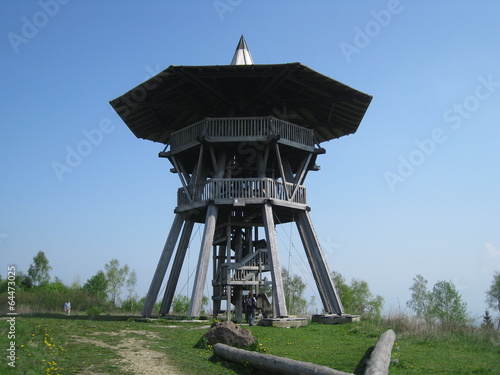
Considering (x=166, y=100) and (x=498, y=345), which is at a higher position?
(x=166, y=100)

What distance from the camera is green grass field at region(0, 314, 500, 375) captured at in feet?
30.8

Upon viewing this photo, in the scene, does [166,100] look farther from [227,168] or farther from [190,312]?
[190,312]

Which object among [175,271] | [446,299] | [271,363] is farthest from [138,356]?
[446,299]

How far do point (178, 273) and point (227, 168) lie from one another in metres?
5.64

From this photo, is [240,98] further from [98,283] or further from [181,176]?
[98,283]

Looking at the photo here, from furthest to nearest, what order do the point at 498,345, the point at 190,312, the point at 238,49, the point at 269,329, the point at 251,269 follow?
the point at 238,49, the point at 251,269, the point at 190,312, the point at 269,329, the point at 498,345

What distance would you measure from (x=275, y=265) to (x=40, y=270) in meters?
54.5

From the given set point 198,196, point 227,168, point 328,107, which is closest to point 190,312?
point 198,196

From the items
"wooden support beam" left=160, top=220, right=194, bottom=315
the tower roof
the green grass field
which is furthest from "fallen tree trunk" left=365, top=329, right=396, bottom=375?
"wooden support beam" left=160, top=220, right=194, bottom=315

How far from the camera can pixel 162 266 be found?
2188cm

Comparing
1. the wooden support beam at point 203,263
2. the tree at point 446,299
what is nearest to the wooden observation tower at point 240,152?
the wooden support beam at point 203,263

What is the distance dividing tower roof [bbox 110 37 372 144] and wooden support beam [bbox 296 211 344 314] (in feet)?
17.4

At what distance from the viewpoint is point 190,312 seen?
1873 centimetres

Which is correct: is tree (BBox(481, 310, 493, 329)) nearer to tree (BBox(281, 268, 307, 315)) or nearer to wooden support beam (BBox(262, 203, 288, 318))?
wooden support beam (BBox(262, 203, 288, 318))
